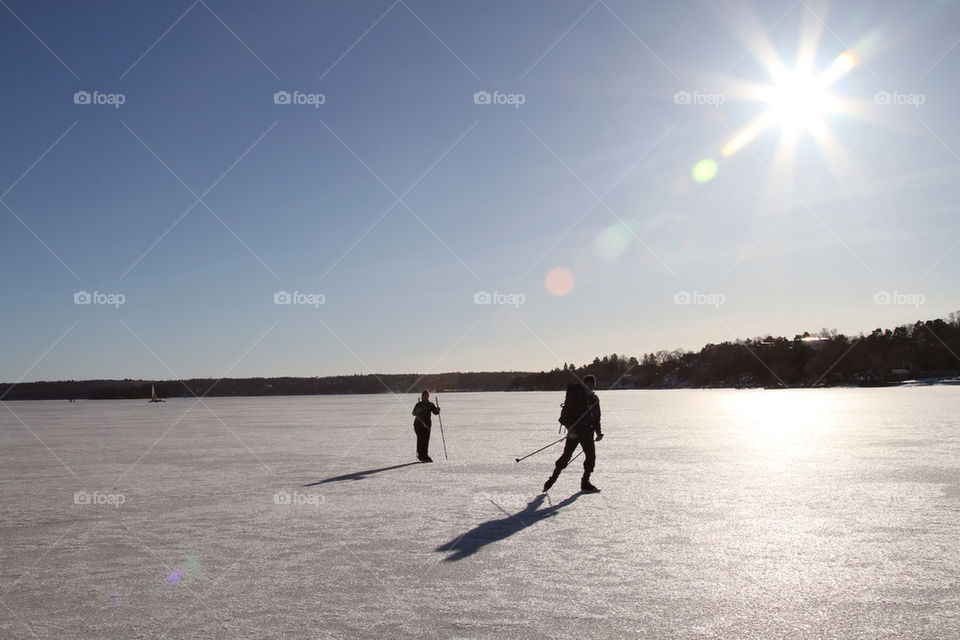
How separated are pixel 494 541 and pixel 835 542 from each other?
11.6 ft

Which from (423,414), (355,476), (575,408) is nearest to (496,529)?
(575,408)

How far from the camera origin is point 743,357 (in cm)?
16700

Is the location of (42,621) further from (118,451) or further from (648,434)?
(648,434)

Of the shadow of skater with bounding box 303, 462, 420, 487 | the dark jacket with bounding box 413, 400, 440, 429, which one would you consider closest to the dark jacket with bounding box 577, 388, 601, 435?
the shadow of skater with bounding box 303, 462, 420, 487

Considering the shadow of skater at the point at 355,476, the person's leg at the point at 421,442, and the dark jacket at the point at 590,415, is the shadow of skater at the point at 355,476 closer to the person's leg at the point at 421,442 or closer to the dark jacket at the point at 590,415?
the person's leg at the point at 421,442

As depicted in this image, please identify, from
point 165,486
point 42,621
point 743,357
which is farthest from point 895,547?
point 743,357

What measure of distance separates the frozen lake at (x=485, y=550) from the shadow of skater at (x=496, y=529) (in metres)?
0.05

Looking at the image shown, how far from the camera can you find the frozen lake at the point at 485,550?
199 inches

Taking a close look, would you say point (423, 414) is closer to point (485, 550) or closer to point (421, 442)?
point (421, 442)

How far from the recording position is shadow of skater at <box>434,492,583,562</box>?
713cm

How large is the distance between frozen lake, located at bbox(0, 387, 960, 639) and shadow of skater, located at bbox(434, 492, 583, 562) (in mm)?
48

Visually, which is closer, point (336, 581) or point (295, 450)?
point (336, 581)

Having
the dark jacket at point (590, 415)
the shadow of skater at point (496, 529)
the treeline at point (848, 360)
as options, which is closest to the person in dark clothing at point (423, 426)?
the dark jacket at point (590, 415)

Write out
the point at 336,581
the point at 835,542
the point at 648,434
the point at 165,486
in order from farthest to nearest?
the point at 648,434
the point at 165,486
the point at 835,542
the point at 336,581
